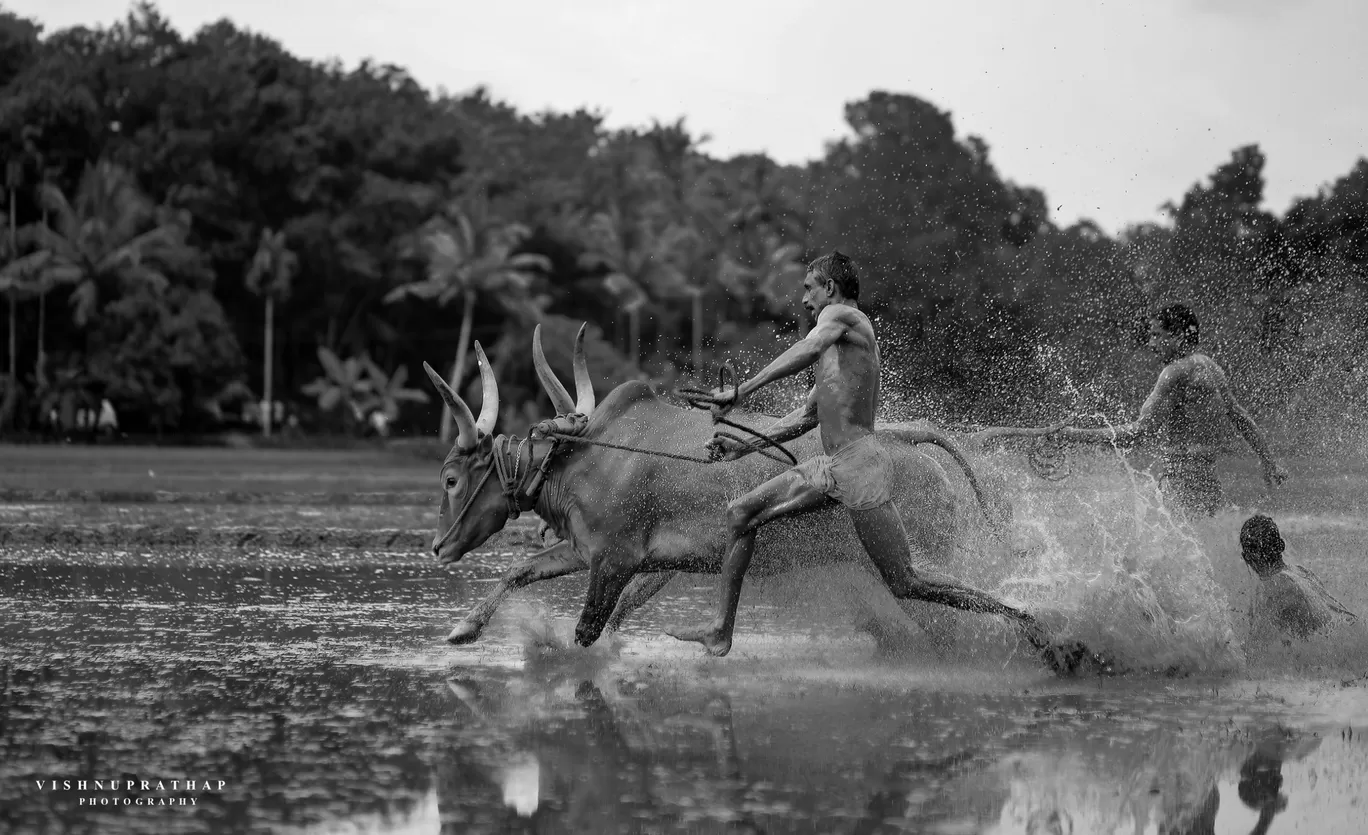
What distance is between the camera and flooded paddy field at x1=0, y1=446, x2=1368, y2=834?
636 cm

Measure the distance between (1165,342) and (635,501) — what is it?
3125 mm

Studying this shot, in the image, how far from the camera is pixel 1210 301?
86.2 ft

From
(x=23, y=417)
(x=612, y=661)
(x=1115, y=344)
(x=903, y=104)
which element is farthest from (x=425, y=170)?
(x=612, y=661)

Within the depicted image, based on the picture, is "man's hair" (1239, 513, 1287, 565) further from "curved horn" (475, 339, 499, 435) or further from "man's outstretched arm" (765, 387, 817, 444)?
"curved horn" (475, 339, 499, 435)

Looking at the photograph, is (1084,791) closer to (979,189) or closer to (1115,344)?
(1115,344)

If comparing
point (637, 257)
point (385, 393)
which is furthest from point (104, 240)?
point (637, 257)

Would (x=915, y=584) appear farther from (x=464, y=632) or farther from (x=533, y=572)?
(x=464, y=632)

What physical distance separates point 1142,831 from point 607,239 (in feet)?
234

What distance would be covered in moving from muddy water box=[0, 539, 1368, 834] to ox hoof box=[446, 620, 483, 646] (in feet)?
0.27

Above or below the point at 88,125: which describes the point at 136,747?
below

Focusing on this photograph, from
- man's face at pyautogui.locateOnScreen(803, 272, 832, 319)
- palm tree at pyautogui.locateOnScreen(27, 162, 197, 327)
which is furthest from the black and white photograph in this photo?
palm tree at pyautogui.locateOnScreen(27, 162, 197, 327)

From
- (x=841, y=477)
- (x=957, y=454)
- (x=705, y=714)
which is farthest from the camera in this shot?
(x=957, y=454)

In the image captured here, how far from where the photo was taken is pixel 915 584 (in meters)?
Result: 9.15

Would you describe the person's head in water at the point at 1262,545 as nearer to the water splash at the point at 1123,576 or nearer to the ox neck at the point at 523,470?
the water splash at the point at 1123,576
